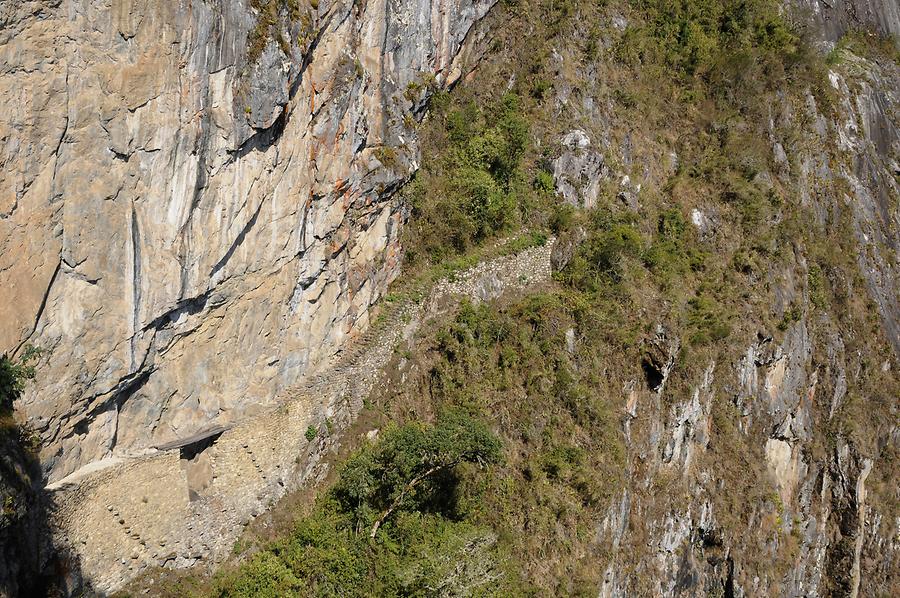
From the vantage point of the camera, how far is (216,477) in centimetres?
1377

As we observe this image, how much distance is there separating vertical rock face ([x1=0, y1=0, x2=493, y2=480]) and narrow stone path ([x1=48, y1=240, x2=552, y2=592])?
48 centimetres

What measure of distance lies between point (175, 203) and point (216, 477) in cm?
621

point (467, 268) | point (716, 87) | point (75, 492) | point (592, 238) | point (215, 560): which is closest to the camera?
point (75, 492)

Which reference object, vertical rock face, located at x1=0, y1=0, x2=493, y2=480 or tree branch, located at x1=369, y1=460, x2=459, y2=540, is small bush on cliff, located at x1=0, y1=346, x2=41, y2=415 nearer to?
vertical rock face, located at x1=0, y1=0, x2=493, y2=480

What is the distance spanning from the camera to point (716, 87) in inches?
1081

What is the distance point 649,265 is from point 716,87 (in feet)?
35.8

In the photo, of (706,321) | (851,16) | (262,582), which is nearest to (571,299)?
(706,321)

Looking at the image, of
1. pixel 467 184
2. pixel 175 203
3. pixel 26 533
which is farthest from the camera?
pixel 467 184

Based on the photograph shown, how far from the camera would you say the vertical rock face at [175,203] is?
986 cm

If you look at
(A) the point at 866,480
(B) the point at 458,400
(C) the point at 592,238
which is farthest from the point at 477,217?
(A) the point at 866,480

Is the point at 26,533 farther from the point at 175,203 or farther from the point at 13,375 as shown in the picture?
the point at 175,203

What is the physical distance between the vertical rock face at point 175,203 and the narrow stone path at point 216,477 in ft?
1.56

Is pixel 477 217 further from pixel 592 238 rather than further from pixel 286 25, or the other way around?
pixel 286 25

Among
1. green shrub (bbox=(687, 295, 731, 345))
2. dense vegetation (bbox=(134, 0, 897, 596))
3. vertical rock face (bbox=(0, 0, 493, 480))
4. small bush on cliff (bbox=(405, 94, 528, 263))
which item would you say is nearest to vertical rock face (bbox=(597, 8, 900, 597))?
dense vegetation (bbox=(134, 0, 897, 596))
